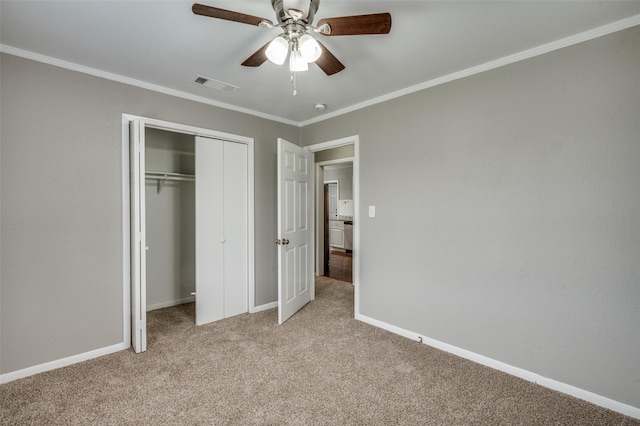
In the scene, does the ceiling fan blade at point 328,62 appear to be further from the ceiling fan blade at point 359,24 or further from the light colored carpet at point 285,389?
the light colored carpet at point 285,389

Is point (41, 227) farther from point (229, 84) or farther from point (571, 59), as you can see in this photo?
point (571, 59)

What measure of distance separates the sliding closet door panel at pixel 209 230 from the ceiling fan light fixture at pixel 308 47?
6.47ft

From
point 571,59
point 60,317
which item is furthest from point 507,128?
point 60,317

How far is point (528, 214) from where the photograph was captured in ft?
7.13

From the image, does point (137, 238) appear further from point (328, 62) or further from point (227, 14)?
point (328, 62)

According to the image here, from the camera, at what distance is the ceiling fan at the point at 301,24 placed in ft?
4.65

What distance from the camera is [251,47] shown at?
2.11 metres

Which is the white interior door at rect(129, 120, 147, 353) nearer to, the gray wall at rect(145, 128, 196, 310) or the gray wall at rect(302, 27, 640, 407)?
the gray wall at rect(145, 128, 196, 310)

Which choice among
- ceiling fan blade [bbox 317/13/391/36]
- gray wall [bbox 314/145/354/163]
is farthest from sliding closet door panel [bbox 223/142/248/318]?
ceiling fan blade [bbox 317/13/391/36]

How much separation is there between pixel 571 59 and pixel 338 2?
65.3 inches

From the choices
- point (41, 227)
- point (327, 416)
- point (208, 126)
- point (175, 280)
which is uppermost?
point (208, 126)

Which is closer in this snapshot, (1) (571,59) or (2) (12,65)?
(1) (571,59)

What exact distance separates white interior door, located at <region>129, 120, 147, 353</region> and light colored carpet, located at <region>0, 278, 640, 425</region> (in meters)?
0.20

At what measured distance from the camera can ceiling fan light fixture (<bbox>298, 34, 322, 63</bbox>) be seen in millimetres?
1539
